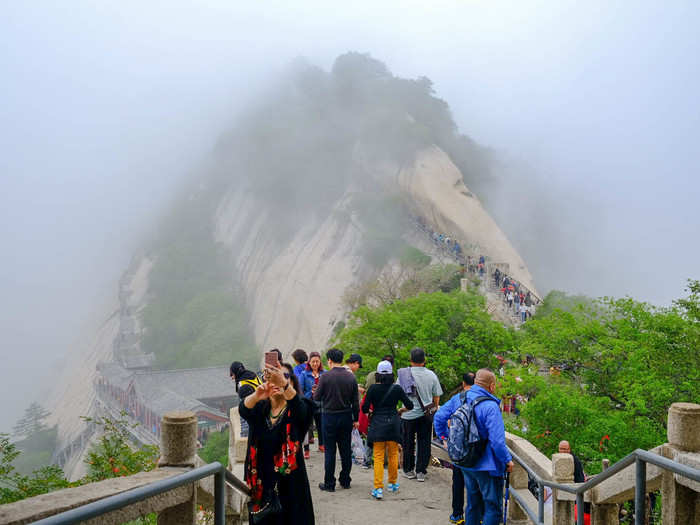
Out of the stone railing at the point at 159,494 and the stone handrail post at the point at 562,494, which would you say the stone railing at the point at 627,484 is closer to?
the stone handrail post at the point at 562,494

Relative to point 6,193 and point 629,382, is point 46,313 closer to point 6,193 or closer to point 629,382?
point 6,193

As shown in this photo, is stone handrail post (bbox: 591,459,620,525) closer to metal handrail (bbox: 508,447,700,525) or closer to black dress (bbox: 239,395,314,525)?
metal handrail (bbox: 508,447,700,525)

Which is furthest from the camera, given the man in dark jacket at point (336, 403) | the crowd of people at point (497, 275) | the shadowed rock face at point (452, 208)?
the shadowed rock face at point (452, 208)

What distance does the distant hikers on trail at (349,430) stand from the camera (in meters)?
4.63

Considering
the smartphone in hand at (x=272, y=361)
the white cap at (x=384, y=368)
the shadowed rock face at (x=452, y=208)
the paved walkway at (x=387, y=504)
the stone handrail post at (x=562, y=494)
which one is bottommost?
the paved walkway at (x=387, y=504)

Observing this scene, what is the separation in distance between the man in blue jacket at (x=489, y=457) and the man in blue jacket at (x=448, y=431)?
0.29 metres

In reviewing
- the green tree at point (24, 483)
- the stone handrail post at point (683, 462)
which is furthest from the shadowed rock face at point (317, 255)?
the stone handrail post at point (683, 462)

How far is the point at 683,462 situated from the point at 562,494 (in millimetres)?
2344

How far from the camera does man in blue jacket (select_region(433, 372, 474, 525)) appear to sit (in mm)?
6215

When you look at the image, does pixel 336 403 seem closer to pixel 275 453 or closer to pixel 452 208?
pixel 275 453

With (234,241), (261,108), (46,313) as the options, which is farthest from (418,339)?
(46,313)

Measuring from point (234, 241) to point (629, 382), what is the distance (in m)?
57.7

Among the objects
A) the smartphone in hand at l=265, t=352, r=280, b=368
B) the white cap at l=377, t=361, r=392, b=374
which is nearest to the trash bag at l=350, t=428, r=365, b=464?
the white cap at l=377, t=361, r=392, b=374

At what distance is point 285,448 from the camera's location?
4680mm
